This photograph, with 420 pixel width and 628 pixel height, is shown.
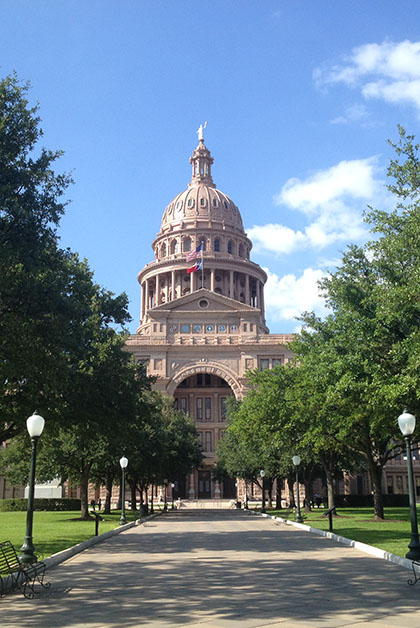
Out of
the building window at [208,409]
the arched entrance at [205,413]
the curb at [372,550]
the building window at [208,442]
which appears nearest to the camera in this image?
the curb at [372,550]

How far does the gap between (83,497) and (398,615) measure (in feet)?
127

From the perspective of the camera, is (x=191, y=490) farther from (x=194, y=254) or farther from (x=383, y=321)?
(x=383, y=321)

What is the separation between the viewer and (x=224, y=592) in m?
Answer: 11.7

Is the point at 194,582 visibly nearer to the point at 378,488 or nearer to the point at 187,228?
the point at 378,488

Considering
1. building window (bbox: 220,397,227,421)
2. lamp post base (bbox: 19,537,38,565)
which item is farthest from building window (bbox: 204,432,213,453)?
lamp post base (bbox: 19,537,38,565)

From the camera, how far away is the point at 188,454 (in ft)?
195

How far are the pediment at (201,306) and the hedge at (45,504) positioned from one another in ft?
104

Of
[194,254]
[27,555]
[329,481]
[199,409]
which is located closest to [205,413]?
[199,409]

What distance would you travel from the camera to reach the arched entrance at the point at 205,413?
9019 centimetres

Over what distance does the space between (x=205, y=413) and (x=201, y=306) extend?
16.4 m

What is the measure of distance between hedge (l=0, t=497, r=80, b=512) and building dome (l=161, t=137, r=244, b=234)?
61.5 metres

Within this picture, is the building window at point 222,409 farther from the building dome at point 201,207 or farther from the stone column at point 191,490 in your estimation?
the building dome at point 201,207

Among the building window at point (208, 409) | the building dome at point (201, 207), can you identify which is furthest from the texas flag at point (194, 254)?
the building window at point (208, 409)

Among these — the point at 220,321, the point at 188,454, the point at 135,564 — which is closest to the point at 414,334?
the point at 135,564
